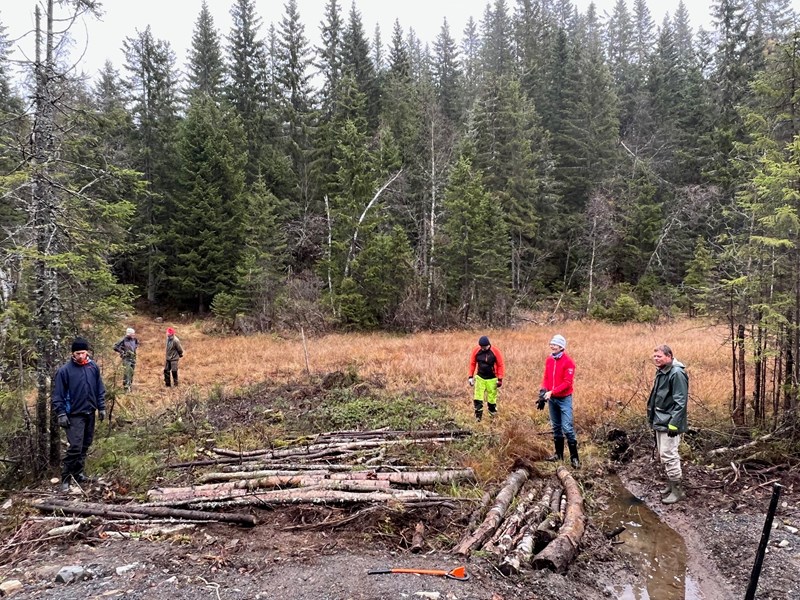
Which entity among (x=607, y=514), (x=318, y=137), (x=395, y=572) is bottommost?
(x=607, y=514)

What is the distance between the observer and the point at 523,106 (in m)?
33.0

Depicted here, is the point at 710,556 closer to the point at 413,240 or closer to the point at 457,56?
the point at 413,240

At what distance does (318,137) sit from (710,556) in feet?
102

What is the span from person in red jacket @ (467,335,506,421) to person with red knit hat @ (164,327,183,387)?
31.2 feet

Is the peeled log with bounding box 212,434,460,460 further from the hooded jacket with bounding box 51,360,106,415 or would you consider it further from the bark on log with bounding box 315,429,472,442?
the hooded jacket with bounding box 51,360,106,415

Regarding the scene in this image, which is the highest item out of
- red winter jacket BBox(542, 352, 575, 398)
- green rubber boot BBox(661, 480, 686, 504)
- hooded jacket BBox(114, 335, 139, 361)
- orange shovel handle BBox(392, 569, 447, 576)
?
red winter jacket BBox(542, 352, 575, 398)

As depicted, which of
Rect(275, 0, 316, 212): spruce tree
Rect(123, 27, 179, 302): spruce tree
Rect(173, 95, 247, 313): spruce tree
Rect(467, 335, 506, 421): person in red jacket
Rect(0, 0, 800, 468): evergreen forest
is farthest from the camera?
Rect(275, 0, 316, 212): spruce tree

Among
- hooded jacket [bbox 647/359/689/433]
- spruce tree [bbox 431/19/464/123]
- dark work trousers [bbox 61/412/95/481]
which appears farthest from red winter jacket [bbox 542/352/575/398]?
spruce tree [bbox 431/19/464/123]

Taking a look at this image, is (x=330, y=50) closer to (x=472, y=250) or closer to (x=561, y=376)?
(x=472, y=250)

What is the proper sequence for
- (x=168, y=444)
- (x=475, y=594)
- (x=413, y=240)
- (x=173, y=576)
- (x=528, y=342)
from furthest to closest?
(x=413, y=240) → (x=528, y=342) → (x=168, y=444) → (x=173, y=576) → (x=475, y=594)

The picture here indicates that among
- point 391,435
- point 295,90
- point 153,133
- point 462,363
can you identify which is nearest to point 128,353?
point 391,435

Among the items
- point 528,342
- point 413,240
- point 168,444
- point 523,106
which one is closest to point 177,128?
point 413,240

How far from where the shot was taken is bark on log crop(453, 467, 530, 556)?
504 centimetres

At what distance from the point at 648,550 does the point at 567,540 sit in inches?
52.6
